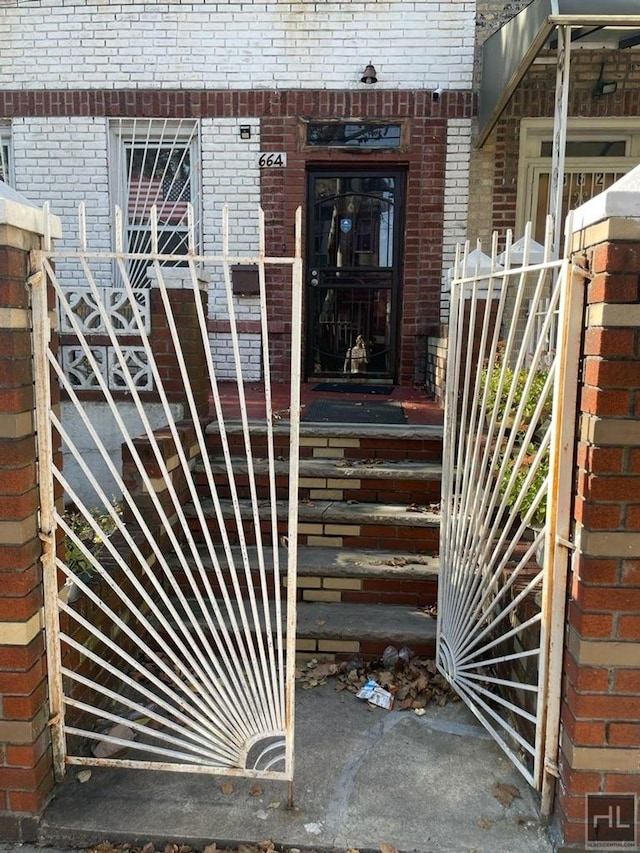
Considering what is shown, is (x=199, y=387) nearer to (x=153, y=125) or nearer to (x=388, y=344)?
(x=388, y=344)

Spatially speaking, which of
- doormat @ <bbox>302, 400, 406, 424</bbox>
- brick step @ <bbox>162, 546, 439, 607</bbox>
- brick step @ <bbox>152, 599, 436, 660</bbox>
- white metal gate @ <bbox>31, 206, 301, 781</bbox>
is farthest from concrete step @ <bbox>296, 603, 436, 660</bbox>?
doormat @ <bbox>302, 400, 406, 424</bbox>

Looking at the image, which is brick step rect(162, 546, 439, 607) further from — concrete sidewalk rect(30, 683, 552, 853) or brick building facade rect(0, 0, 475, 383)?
brick building facade rect(0, 0, 475, 383)

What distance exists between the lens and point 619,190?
1.93 meters

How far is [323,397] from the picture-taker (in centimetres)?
610

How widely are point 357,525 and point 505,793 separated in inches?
66.8

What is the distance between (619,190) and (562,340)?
466mm

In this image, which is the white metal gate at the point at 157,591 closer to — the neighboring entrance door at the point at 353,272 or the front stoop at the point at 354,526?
the front stoop at the point at 354,526

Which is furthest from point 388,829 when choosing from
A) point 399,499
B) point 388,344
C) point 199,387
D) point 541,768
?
point 388,344

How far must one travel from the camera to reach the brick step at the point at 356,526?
12.7 feet

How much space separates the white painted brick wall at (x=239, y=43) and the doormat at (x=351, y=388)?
2934 mm

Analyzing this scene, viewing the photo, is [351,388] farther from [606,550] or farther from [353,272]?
[606,550]

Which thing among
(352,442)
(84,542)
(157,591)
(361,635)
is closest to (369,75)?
(352,442)

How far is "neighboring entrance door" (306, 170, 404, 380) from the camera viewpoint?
6.96 meters

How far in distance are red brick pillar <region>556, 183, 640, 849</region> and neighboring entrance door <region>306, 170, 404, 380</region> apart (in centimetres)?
505
